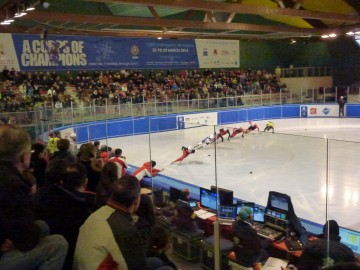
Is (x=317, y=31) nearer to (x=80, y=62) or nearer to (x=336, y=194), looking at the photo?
(x=80, y=62)

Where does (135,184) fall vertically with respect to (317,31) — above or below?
below

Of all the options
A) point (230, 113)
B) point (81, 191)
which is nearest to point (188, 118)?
point (230, 113)

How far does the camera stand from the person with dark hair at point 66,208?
2.71 m

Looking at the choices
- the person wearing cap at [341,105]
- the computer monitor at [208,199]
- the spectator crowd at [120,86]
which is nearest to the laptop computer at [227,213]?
the computer monitor at [208,199]

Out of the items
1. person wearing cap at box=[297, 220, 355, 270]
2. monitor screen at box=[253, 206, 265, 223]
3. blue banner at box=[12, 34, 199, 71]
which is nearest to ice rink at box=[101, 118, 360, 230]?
monitor screen at box=[253, 206, 265, 223]

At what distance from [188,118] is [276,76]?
13280mm

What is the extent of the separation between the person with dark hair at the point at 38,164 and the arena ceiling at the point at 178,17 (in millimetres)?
7276

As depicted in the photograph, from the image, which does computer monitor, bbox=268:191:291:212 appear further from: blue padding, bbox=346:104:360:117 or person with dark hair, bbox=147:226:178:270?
blue padding, bbox=346:104:360:117

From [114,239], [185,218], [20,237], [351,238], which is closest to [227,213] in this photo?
[185,218]

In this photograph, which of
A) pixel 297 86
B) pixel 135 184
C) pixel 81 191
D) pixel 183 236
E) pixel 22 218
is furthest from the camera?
pixel 297 86

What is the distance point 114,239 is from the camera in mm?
2314

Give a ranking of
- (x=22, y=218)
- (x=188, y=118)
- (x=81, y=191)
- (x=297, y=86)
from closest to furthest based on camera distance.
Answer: (x=22, y=218) → (x=81, y=191) → (x=188, y=118) → (x=297, y=86)

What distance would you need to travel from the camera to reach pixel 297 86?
106 feet

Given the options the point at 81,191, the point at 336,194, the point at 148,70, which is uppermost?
the point at 148,70
